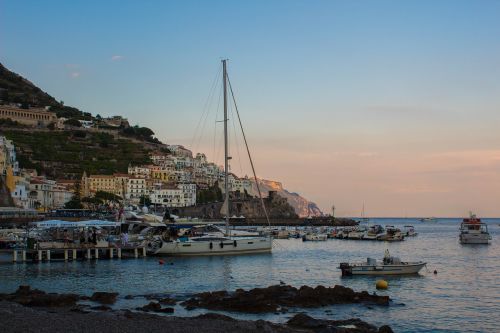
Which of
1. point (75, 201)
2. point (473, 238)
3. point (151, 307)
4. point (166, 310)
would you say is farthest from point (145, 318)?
point (75, 201)

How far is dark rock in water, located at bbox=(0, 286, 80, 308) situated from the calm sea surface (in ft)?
7.73

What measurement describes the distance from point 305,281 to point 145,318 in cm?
1886

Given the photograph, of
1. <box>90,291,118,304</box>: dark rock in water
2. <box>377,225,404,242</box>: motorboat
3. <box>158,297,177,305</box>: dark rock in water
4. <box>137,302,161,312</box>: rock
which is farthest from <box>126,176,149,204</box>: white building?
<box>137,302,161,312</box>: rock

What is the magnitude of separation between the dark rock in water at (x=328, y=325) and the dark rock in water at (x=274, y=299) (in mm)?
3270

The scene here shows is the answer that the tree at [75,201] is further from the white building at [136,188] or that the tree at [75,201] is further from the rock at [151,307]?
the rock at [151,307]

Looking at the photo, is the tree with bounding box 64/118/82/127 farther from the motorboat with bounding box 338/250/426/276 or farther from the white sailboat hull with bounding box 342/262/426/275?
the white sailboat hull with bounding box 342/262/426/275

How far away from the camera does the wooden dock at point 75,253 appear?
50.9 meters

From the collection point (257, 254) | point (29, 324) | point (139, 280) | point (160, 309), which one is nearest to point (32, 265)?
point (139, 280)

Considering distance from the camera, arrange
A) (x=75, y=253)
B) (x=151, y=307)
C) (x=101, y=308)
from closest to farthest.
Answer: (x=101, y=308)
(x=151, y=307)
(x=75, y=253)

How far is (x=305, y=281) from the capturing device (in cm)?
3950

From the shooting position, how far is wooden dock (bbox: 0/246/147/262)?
50.9m

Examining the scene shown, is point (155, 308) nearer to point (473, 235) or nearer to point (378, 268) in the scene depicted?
point (378, 268)

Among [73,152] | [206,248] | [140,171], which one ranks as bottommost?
[206,248]

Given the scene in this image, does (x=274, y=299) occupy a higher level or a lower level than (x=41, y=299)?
lower
